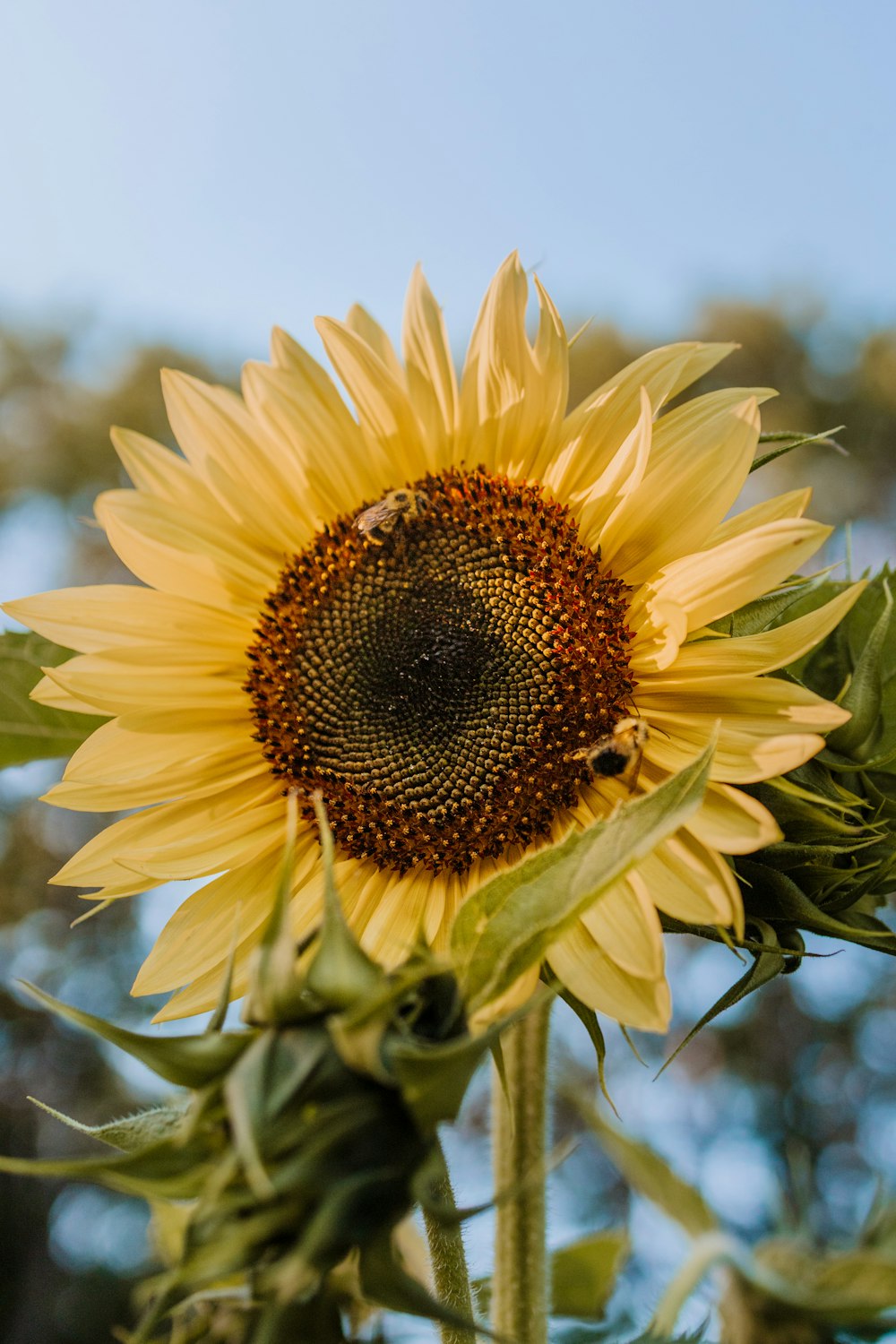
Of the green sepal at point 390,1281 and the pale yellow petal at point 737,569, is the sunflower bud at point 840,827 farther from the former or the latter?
the green sepal at point 390,1281

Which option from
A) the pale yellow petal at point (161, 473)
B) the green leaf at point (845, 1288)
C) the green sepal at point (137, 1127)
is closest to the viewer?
the green leaf at point (845, 1288)

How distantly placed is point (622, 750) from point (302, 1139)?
27.8 inches

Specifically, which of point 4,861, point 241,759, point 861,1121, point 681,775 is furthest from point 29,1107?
point 681,775

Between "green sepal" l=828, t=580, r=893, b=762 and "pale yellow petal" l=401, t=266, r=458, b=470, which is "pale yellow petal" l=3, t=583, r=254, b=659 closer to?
"pale yellow petal" l=401, t=266, r=458, b=470

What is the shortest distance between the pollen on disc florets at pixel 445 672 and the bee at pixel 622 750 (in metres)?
0.07

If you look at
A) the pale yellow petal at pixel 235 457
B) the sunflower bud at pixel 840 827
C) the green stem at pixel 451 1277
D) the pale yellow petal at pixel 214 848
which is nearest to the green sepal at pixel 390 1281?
the green stem at pixel 451 1277

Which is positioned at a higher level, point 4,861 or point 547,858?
point 547,858

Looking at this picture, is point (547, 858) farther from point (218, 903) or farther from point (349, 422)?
point (349, 422)

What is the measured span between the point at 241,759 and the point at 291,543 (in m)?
0.32

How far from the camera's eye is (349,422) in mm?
1613

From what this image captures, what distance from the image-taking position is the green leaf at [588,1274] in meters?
1.77

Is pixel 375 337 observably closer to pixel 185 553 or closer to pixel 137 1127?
pixel 185 553

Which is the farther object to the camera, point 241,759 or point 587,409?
point 241,759

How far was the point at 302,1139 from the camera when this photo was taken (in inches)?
28.2
